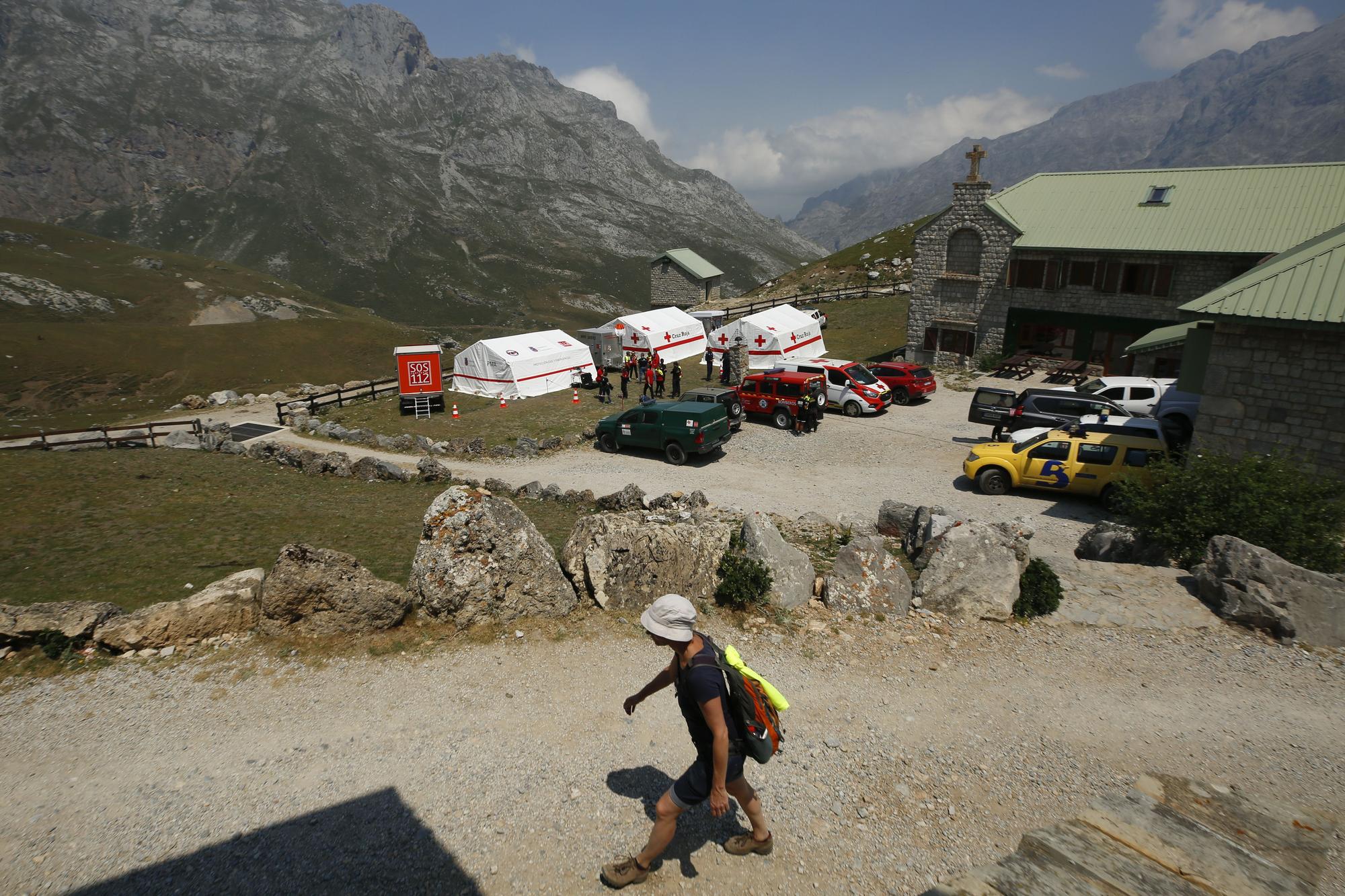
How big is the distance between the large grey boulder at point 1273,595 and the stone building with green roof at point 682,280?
147 ft

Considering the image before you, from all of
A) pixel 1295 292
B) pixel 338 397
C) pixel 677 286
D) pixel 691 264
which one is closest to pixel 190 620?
pixel 1295 292

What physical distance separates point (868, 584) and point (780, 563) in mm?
1378

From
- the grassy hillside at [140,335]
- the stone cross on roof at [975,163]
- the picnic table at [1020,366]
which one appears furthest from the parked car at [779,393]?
the grassy hillside at [140,335]

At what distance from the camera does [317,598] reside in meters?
9.43

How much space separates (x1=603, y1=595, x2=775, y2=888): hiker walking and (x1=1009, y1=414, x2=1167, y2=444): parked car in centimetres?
1582

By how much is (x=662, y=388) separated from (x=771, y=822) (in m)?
26.0

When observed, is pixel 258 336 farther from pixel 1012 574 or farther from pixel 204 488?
pixel 1012 574

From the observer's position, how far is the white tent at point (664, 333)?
35.3 m

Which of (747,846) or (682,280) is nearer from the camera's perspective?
(747,846)

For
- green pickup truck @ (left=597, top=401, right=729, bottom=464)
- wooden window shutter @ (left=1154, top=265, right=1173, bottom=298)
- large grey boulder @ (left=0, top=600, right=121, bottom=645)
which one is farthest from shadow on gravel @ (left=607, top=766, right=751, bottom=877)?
wooden window shutter @ (left=1154, top=265, right=1173, bottom=298)

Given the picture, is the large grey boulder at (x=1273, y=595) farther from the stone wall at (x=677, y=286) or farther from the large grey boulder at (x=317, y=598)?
the stone wall at (x=677, y=286)

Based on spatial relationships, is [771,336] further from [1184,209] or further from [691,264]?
[691,264]

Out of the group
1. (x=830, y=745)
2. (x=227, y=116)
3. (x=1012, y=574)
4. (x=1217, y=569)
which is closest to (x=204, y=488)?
(x=830, y=745)

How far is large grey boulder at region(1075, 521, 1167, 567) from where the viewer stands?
12.1m
